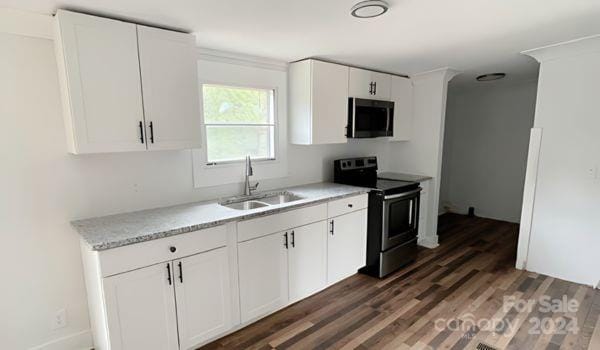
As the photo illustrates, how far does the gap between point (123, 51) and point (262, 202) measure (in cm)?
159

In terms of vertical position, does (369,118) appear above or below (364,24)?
below

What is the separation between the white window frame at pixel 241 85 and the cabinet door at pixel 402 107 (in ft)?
4.98

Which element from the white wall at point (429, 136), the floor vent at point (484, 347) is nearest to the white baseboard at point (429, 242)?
the white wall at point (429, 136)

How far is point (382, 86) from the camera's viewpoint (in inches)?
144

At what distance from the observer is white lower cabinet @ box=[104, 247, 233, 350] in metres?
1.77

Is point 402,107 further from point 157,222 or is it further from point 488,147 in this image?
point 157,222

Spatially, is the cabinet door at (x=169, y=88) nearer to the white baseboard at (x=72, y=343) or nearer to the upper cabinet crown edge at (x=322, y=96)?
the upper cabinet crown edge at (x=322, y=96)

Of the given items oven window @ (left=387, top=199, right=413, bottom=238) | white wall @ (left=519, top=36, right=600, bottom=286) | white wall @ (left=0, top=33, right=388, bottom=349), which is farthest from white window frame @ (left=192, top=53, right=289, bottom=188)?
white wall @ (left=519, top=36, right=600, bottom=286)

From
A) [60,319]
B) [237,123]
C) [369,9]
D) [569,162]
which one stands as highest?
[369,9]

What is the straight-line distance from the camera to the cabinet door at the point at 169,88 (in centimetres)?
201

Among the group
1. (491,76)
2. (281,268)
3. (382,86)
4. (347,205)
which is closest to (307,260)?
(281,268)

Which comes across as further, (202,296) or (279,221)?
(279,221)

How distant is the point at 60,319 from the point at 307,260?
5.93 ft

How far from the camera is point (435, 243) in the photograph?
4051 millimetres
